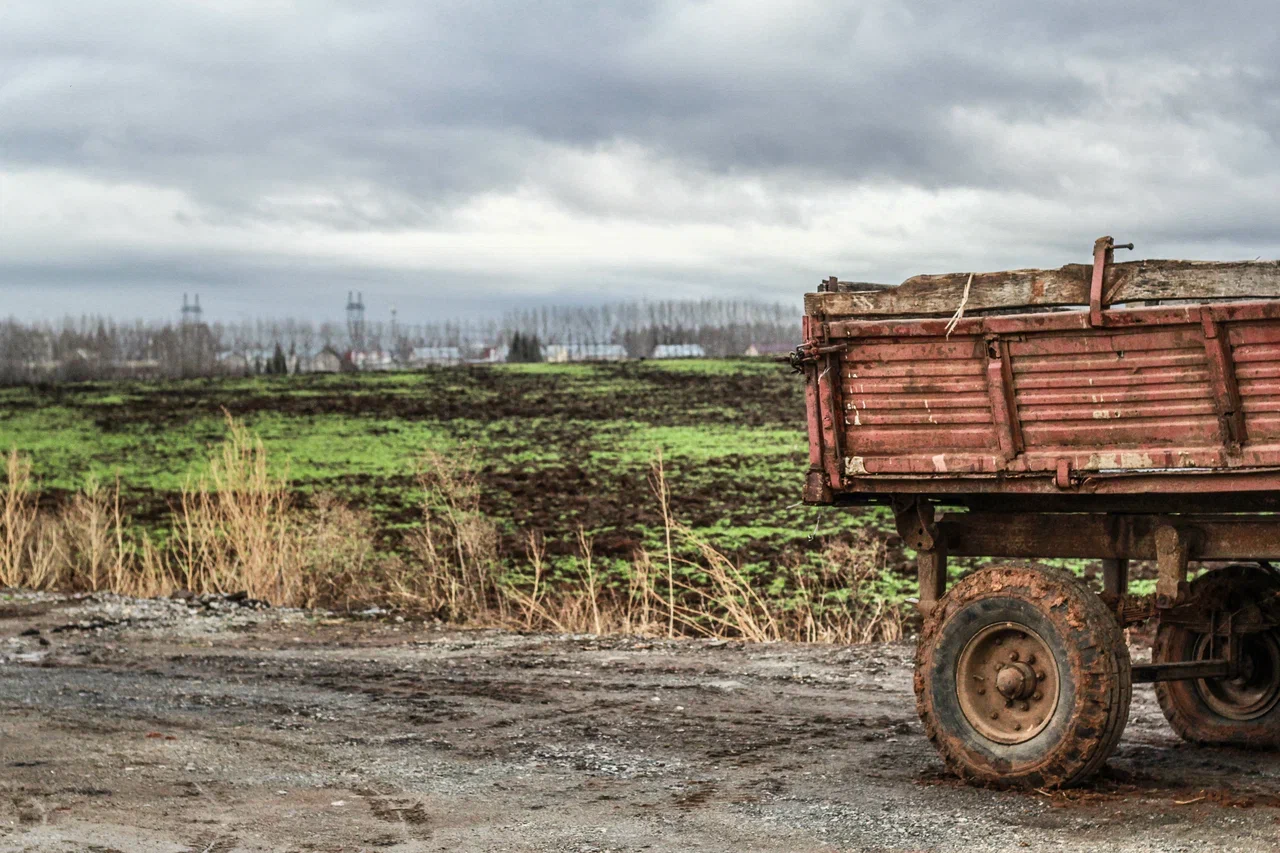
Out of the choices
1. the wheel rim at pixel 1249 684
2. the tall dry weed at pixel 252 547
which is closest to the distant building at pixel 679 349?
the tall dry weed at pixel 252 547

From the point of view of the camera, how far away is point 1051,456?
6867 millimetres

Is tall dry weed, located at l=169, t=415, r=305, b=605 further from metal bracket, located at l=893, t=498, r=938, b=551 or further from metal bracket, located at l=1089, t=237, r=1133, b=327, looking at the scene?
metal bracket, located at l=1089, t=237, r=1133, b=327

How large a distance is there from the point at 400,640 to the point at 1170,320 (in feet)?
28.7

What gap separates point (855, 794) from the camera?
6941mm

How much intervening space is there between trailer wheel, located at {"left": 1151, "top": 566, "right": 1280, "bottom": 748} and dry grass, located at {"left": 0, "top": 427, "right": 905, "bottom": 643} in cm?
470

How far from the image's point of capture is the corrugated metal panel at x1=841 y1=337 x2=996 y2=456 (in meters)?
7.07

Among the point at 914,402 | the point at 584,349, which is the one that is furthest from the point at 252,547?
the point at 584,349

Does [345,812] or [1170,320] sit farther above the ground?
[1170,320]

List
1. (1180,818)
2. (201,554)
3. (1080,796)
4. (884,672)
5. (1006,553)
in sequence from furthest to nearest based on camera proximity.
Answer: (201,554) < (884,672) < (1006,553) < (1080,796) < (1180,818)

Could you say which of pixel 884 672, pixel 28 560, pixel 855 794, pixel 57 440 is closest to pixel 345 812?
pixel 855 794

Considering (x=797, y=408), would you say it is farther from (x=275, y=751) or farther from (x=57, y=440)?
(x=275, y=751)

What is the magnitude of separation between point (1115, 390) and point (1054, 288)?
59cm

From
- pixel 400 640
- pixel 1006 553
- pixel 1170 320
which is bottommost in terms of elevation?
pixel 400 640

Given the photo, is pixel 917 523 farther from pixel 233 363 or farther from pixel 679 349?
pixel 679 349
